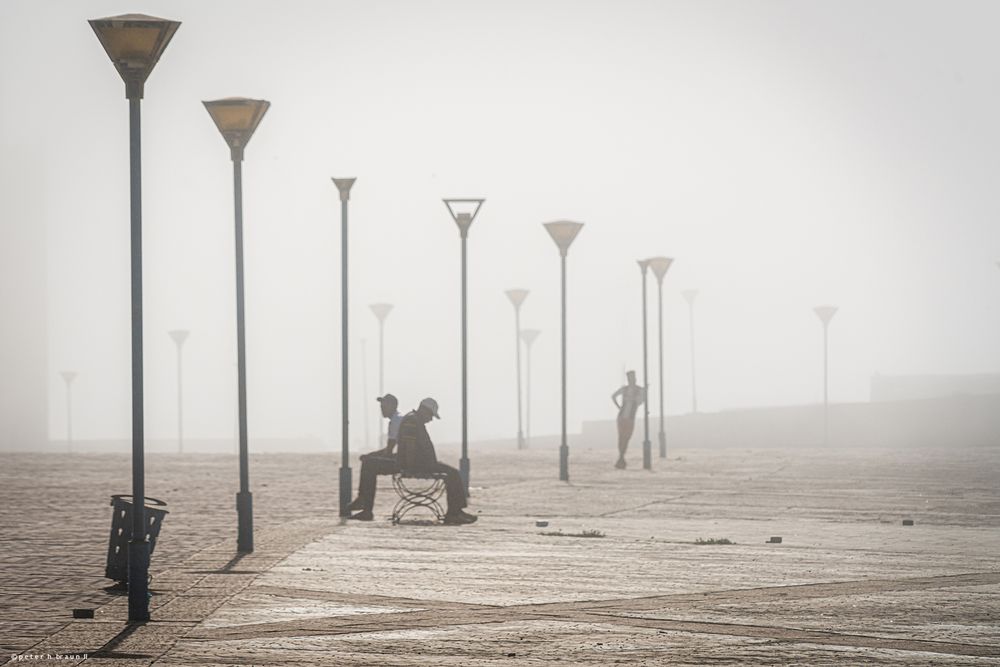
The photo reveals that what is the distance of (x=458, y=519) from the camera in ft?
67.6

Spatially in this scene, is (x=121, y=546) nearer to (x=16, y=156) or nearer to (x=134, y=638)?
(x=134, y=638)

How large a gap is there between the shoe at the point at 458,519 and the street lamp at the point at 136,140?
8.19 m

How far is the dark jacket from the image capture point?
2103 centimetres

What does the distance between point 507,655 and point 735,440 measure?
60.5 m

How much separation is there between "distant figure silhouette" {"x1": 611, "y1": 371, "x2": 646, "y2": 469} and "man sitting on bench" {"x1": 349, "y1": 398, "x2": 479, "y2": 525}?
51.0ft

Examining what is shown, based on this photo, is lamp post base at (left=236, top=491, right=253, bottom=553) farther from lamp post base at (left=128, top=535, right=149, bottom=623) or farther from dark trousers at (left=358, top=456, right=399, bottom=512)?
lamp post base at (left=128, top=535, right=149, bottom=623)

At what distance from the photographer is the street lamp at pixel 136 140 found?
12.2m

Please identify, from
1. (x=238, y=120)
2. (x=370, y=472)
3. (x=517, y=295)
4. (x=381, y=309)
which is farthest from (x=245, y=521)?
(x=381, y=309)

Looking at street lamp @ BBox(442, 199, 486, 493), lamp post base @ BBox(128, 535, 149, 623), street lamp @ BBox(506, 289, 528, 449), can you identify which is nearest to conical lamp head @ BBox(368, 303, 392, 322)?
street lamp @ BBox(506, 289, 528, 449)

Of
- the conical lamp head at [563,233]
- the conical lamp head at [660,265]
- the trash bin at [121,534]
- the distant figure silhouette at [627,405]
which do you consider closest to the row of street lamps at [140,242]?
the trash bin at [121,534]

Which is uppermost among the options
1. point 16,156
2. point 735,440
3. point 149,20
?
point 16,156

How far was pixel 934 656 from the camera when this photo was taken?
10039 millimetres

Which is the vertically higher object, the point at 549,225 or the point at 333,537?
the point at 549,225

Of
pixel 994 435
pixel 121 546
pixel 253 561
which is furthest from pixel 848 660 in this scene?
pixel 994 435
